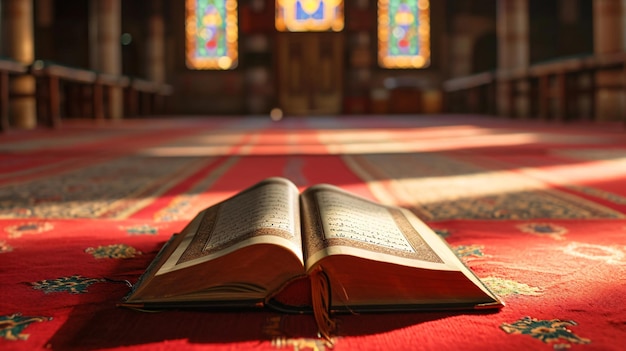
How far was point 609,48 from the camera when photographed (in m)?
12.3

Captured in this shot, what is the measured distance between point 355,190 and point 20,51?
967 centimetres

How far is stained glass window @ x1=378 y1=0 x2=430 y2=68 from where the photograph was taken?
2062cm

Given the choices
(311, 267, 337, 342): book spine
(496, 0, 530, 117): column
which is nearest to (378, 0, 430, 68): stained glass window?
(496, 0, 530, 117): column

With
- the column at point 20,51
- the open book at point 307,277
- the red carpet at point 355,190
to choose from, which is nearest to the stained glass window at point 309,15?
the column at point 20,51

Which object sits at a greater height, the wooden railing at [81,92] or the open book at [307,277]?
the wooden railing at [81,92]

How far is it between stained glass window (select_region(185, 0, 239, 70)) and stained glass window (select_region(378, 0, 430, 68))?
3.92 metres

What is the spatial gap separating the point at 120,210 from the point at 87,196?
46 cm

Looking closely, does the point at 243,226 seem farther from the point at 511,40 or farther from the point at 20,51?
the point at 511,40

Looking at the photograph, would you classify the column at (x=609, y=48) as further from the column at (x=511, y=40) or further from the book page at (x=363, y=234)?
the book page at (x=363, y=234)

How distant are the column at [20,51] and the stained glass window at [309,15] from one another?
9.48 metres

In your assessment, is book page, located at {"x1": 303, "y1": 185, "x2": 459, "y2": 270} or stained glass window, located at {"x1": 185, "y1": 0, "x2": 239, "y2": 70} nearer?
book page, located at {"x1": 303, "y1": 185, "x2": 459, "y2": 270}

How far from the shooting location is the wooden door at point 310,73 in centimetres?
2052

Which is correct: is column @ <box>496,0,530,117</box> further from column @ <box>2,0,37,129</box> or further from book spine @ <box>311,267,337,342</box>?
book spine @ <box>311,267,337,342</box>

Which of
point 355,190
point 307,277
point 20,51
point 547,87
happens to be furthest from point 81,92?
point 307,277
